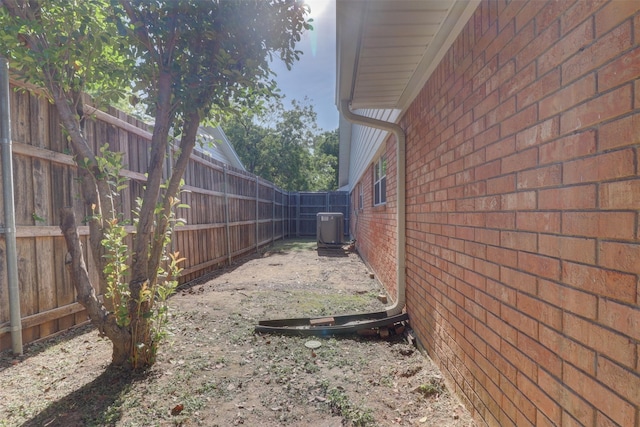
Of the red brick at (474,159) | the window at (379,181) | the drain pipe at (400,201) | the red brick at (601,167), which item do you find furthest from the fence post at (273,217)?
the red brick at (601,167)

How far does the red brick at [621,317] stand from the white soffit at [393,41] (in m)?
1.77

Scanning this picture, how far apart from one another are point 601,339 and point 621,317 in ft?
0.39

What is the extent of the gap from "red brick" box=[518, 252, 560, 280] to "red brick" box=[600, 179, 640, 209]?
1.03ft

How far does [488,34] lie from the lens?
5.57 feet

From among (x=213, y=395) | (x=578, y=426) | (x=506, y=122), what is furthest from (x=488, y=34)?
(x=213, y=395)

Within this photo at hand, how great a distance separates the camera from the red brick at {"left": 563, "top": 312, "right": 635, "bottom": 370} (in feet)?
2.97

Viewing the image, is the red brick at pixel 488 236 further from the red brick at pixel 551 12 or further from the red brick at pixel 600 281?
the red brick at pixel 551 12

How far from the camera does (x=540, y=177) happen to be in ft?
4.18

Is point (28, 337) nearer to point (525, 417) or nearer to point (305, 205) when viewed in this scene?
point (525, 417)

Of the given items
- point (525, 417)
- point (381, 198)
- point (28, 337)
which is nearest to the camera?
point (525, 417)

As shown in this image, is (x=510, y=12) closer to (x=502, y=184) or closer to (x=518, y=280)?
(x=502, y=184)

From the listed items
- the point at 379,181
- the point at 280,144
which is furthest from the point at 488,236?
the point at 280,144

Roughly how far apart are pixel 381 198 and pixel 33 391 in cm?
506

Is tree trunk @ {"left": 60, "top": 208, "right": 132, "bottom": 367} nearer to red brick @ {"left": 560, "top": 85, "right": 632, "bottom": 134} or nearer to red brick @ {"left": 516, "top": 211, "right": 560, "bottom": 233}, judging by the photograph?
red brick @ {"left": 516, "top": 211, "right": 560, "bottom": 233}
